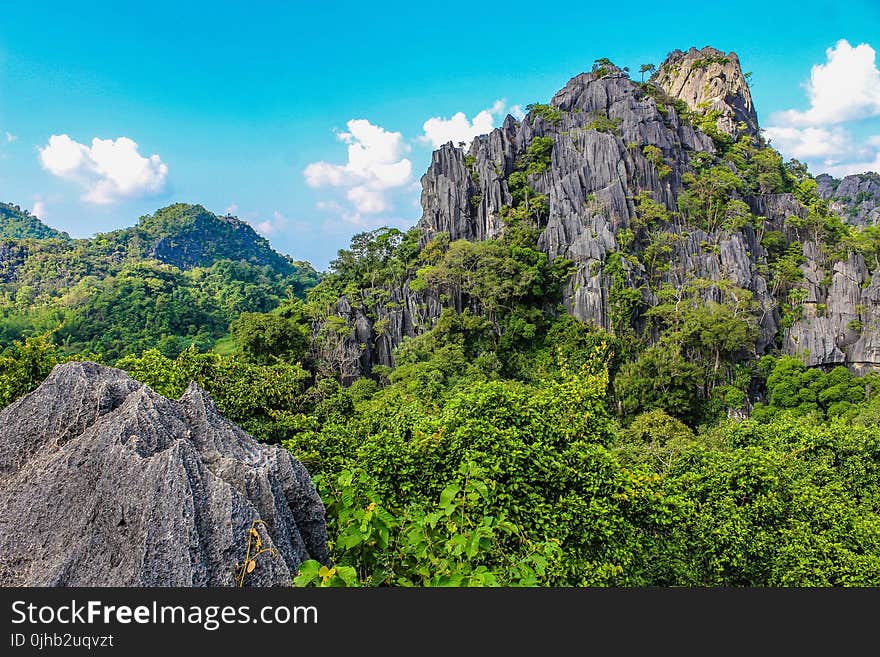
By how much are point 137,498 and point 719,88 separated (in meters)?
52.8

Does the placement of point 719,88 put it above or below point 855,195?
above

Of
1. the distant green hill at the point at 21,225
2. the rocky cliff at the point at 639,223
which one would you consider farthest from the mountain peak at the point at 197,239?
the rocky cliff at the point at 639,223

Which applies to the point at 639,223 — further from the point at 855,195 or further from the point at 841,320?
the point at 855,195

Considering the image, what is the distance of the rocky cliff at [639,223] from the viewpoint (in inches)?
1008

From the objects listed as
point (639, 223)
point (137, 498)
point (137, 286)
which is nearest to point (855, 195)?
point (639, 223)

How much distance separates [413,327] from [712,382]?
1496 cm

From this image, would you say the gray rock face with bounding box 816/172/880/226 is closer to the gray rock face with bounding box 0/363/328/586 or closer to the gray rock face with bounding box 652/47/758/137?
the gray rock face with bounding box 652/47/758/137

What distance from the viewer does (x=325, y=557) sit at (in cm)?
304

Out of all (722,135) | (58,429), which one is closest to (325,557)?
(58,429)

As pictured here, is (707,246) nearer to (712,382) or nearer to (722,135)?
(712,382)

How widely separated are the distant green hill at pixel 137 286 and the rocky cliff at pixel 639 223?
14685 millimetres

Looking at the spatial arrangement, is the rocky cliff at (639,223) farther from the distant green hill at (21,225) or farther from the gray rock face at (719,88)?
the distant green hill at (21,225)

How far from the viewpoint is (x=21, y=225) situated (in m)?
69.9

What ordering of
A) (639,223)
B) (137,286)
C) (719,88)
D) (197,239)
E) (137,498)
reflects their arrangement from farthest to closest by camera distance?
1. (197,239)
2. (719,88)
3. (137,286)
4. (639,223)
5. (137,498)
